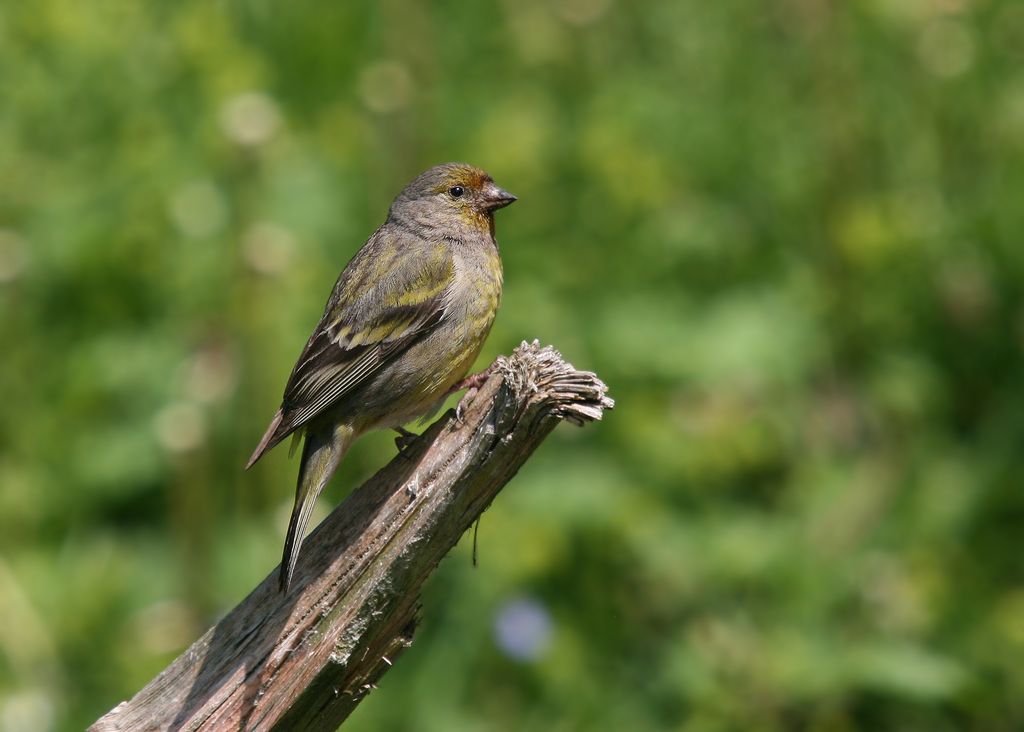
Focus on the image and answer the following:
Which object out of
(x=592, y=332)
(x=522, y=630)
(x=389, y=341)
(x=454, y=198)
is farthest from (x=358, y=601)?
(x=592, y=332)

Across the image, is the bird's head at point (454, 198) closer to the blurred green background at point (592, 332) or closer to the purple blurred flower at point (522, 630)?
the blurred green background at point (592, 332)

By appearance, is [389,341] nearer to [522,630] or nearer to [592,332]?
[522,630]

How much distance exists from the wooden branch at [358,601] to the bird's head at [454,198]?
165 cm

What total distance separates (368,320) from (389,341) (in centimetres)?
9

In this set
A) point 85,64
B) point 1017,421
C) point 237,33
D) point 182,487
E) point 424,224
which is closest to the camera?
point 424,224

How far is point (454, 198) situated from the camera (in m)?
4.87

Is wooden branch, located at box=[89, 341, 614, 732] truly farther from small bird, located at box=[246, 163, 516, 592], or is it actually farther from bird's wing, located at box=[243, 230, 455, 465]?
bird's wing, located at box=[243, 230, 455, 465]

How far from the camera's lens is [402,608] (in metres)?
3.15

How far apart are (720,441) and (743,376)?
447 mm

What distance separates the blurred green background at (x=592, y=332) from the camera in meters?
5.52

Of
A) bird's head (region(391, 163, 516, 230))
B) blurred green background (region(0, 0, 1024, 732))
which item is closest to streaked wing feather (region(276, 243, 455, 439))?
bird's head (region(391, 163, 516, 230))

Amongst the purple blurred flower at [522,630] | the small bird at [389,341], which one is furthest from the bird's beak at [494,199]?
the purple blurred flower at [522,630]

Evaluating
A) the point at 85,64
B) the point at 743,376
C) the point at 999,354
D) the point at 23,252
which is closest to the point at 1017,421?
the point at 999,354

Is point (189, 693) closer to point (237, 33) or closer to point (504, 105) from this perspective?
point (504, 105)
